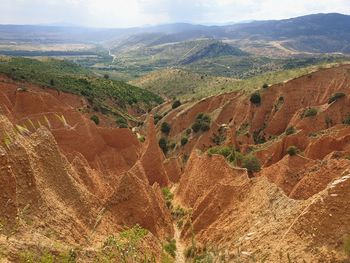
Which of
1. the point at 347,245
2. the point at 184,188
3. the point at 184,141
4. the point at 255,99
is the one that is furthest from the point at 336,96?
→ the point at 347,245

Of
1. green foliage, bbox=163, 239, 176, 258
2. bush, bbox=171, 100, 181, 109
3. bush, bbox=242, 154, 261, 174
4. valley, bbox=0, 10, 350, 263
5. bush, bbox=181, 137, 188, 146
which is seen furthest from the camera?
bush, bbox=171, 100, 181, 109

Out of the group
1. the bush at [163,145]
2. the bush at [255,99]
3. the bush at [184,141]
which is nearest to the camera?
the bush at [184,141]

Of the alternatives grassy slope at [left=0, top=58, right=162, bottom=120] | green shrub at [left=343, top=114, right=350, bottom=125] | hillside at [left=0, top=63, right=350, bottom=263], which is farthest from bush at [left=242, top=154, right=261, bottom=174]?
grassy slope at [left=0, top=58, right=162, bottom=120]

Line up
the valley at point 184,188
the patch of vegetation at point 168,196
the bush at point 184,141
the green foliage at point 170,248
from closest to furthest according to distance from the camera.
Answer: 1. the valley at point 184,188
2. the green foliage at point 170,248
3. the patch of vegetation at point 168,196
4. the bush at point 184,141

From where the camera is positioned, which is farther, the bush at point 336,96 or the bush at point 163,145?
the bush at point 163,145

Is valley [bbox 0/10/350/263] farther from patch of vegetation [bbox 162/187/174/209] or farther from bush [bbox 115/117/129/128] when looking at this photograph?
bush [bbox 115/117/129/128]

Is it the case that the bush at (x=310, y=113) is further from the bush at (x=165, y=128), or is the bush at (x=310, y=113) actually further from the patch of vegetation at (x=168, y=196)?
the patch of vegetation at (x=168, y=196)

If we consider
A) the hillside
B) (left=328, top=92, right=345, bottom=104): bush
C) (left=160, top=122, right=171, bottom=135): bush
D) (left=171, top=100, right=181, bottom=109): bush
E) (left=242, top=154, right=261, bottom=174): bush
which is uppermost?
the hillside

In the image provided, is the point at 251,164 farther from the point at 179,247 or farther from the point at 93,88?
the point at 93,88

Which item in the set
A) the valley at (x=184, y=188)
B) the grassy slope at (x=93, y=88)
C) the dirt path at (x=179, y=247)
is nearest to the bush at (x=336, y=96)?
the valley at (x=184, y=188)
